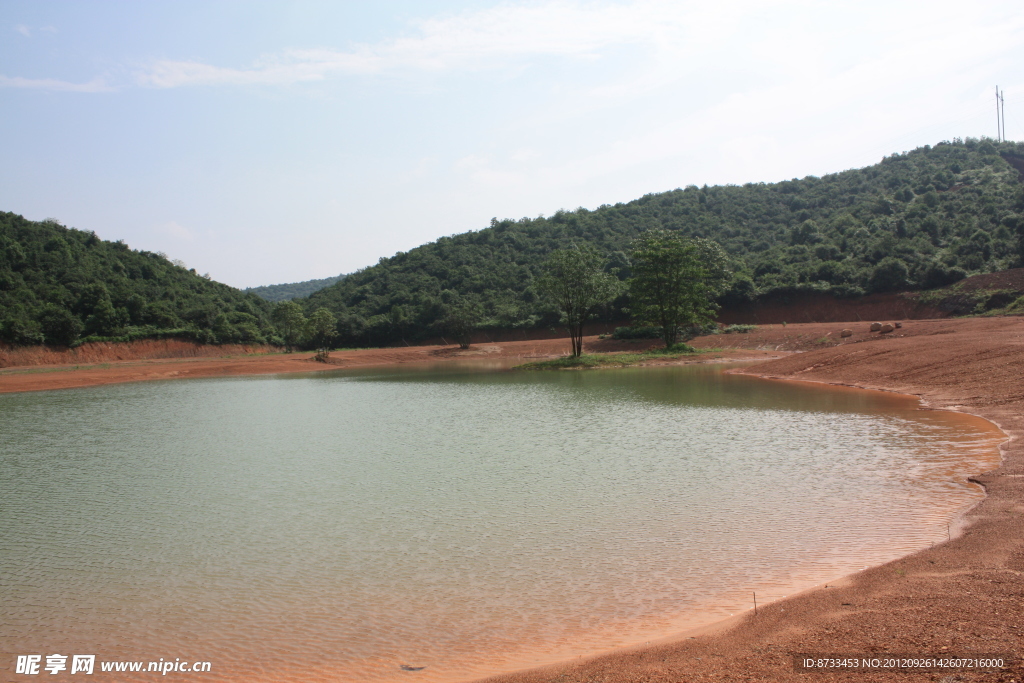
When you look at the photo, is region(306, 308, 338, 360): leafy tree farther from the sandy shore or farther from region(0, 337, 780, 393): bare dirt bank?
the sandy shore

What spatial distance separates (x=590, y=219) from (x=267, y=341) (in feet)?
158

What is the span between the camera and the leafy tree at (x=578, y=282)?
4406cm

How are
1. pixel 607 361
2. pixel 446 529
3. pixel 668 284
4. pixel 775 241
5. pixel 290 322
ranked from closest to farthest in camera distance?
pixel 446 529, pixel 607 361, pixel 668 284, pixel 290 322, pixel 775 241

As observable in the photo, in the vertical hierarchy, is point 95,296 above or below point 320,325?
above

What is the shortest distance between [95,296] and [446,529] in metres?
64.1

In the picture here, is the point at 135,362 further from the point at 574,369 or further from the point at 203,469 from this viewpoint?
the point at 203,469

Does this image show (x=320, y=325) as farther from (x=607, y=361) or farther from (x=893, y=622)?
(x=893, y=622)

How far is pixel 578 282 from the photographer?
4431cm

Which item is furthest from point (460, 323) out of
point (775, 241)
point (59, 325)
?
point (775, 241)

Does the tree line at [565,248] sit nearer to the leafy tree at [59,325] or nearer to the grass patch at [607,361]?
the leafy tree at [59,325]

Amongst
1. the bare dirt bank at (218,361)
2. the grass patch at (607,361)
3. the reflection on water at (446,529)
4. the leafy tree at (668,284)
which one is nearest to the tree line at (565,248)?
the leafy tree at (668,284)

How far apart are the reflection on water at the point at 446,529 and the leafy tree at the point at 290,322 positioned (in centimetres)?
5307

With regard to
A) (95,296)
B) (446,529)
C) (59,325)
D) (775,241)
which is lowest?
(446,529)

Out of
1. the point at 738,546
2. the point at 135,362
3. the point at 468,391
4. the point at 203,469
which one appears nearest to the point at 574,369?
the point at 468,391
